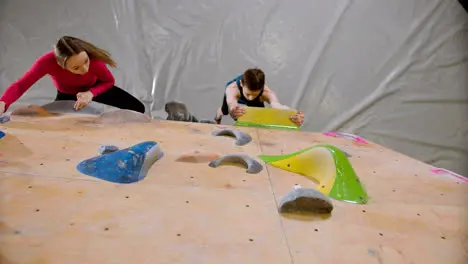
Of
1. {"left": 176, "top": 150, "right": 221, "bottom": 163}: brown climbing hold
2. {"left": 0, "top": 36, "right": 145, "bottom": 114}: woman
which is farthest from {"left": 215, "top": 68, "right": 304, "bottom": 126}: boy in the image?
{"left": 176, "top": 150, "right": 221, "bottom": 163}: brown climbing hold

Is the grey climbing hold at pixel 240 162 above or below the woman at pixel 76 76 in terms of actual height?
above

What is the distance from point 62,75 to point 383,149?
46.2 inches

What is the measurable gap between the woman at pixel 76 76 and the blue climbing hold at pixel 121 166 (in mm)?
636

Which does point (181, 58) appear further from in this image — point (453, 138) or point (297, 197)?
point (297, 197)

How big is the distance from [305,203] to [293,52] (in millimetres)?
1719

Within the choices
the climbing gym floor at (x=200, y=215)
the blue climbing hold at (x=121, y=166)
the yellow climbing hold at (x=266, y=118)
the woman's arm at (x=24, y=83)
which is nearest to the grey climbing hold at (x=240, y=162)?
the climbing gym floor at (x=200, y=215)

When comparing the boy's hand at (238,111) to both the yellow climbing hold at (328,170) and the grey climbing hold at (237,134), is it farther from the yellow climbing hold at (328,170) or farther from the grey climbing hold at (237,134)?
the yellow climbing hold at (328,170)

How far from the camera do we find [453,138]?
6.97ft

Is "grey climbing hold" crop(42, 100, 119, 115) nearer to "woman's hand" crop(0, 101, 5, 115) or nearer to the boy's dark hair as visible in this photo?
"woman's hand" crop(0, 101, 5, 115)

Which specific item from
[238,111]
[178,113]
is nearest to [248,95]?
[238,111]

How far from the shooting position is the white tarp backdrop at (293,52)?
2.19m

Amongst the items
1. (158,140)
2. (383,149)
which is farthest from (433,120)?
(158,140)

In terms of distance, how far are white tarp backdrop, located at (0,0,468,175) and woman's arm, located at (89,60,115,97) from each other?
58 centimetres

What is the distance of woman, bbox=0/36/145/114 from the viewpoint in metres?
1.37
